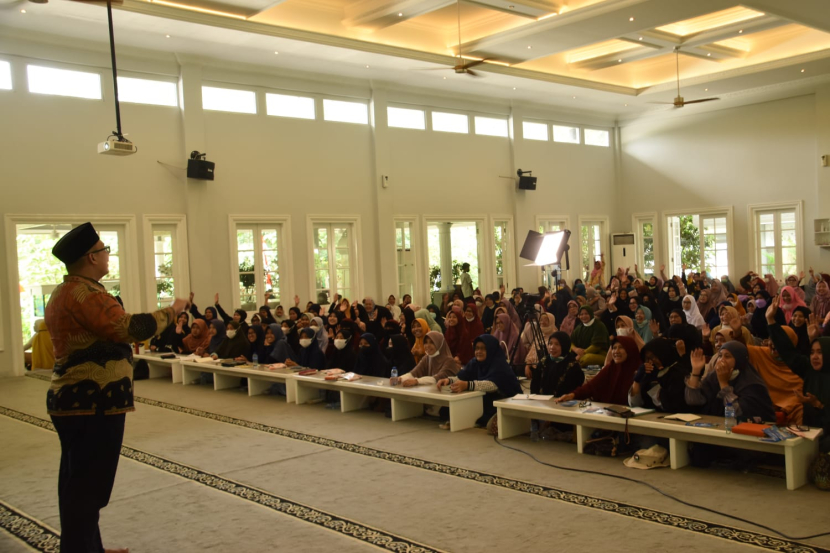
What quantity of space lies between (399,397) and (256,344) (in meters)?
3.45

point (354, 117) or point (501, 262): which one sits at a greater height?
point (354, 117)

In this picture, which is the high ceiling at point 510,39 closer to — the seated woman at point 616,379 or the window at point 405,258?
the window at point 405,258

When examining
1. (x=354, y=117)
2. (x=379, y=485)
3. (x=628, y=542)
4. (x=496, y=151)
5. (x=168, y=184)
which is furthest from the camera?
(x=496, y=151)

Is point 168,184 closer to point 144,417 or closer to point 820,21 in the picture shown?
point 144,417

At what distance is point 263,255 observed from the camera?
13.8 m

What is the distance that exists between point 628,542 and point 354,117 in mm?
12249

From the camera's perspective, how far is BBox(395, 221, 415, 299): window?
1572cm

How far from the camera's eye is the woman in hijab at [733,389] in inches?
200

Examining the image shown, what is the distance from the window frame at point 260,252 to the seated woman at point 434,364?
6.47 m

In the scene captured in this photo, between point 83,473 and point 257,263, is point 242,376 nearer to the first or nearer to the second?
point 257,263

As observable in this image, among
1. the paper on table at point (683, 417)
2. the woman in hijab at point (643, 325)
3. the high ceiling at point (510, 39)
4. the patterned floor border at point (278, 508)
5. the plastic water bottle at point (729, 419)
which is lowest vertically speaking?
the patterned floor border at point (278, 508)

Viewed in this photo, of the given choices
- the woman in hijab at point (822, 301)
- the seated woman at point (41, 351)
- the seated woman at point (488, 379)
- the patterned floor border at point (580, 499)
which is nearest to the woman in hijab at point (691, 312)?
the woman in hijab at point (822, 301)

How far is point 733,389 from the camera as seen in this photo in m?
5.20

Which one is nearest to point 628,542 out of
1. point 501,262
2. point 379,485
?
point 379,485
